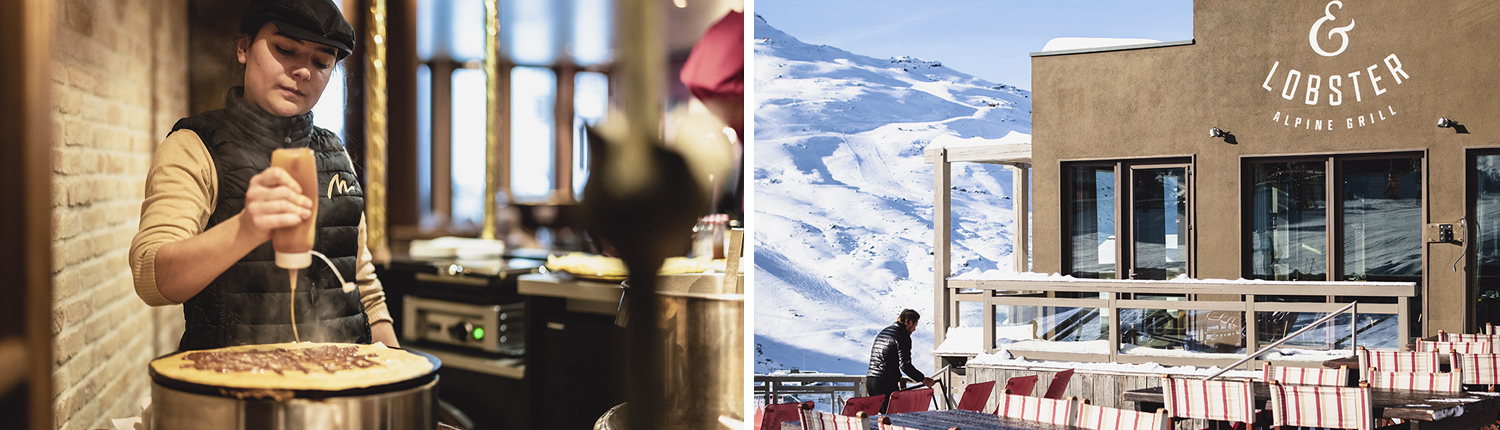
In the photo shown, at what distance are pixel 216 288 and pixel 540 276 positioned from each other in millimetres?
651

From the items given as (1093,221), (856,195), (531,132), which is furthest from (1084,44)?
(856,195)

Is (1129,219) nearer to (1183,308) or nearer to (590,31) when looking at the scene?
(1183,308)

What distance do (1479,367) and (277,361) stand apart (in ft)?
24.5

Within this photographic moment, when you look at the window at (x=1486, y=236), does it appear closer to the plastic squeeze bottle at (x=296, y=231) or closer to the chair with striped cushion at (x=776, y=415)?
the chair with striped cushion at (x=776, y=415)

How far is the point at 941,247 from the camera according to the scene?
12.4 metres

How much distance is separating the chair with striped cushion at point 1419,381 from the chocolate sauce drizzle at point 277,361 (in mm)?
6063

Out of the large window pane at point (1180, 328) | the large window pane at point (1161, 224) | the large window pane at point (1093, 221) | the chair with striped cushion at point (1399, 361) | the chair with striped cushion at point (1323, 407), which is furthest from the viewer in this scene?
the large window pane at point (1093, 221)

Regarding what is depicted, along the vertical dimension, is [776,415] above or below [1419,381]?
below

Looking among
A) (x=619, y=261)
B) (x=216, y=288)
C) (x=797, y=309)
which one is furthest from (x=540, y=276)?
(x=797, y=309)

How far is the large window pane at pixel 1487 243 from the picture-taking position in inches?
401

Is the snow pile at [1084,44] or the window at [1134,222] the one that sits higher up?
the snow pile at [1084,44]

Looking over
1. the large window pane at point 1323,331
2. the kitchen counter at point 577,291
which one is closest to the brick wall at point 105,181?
the kitchen counter at point 577,291

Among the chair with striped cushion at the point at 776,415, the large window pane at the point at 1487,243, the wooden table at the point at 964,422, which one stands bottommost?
the chair with striped cushion at the point at 776,415

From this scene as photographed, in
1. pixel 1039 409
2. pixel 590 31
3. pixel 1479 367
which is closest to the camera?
pixel 590 31
